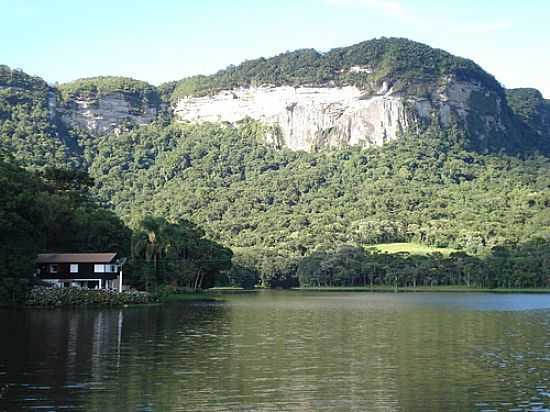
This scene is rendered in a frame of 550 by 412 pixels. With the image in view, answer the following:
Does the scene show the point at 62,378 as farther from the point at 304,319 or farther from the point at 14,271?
the point at 14,271

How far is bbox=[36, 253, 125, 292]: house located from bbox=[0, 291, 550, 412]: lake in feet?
70.8

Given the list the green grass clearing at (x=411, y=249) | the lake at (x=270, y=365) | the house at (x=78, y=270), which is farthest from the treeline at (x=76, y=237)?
the green grass clearing at (x=411, y=249)

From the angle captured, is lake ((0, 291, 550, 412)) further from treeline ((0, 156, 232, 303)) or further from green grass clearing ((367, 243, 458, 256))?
green grass clearing ((367, 243, 458, 256))

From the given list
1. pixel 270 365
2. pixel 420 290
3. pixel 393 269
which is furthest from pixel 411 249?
pixel 270 365

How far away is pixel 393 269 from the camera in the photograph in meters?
148

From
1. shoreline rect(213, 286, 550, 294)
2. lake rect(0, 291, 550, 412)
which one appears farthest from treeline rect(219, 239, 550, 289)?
lake rect(0, 291, 550, 412)

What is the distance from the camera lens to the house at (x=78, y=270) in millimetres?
75312

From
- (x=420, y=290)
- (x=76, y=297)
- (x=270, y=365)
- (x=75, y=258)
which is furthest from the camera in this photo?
(x=420, y=290)

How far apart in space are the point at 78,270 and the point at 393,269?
83.3 meters

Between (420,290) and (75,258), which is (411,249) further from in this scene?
(75,258)

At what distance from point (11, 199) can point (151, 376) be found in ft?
141

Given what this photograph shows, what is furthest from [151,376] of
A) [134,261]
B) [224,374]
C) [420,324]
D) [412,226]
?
[412,226]

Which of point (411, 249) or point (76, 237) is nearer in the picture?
point (76, 237)

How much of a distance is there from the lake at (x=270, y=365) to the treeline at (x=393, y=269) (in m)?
89.8
